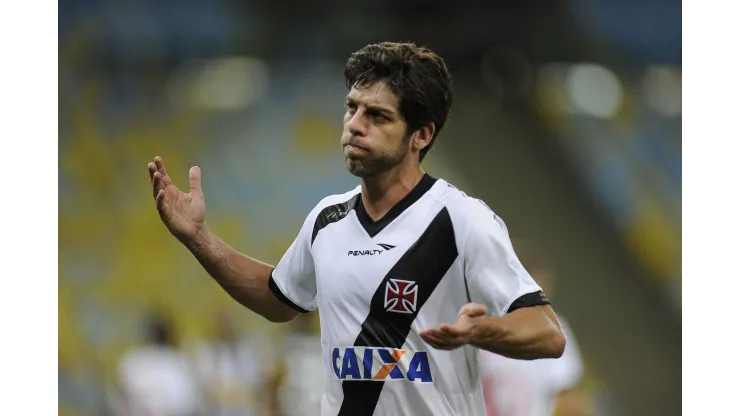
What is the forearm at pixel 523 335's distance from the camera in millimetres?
2867

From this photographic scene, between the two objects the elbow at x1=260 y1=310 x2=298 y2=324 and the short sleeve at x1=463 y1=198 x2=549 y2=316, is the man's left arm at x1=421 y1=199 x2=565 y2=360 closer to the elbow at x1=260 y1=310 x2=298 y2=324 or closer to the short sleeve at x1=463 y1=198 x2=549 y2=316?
the short sleeve at x1=463 y1=198 x2=549 y2=316

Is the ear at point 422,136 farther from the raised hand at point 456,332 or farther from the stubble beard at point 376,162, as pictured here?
the raised hand at point 456,332

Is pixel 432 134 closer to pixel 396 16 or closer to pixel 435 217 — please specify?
pixel 435 217

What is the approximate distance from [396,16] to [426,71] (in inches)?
242

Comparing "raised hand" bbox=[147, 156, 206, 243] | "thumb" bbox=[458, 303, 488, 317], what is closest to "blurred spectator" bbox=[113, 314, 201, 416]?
"raised hand" bbox=[147, 156, 206, 243]

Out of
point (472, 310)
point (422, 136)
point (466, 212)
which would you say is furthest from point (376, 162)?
point (472, 310)

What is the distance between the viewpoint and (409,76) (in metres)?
3.33

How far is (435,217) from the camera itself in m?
3.26

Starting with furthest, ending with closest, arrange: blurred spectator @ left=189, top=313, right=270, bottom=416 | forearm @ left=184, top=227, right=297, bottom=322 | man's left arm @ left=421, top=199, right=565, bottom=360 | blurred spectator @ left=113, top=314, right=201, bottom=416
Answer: blurred spectator @ left=189, top=313, right=270, bottom=416 → blurred spectator @ left=113, top=314, right=201, bottom=416 → forearm @ left=184, top=227, right=297, bottom=322 → man's left arm @ left=421, top=199, right=565, bottom=360

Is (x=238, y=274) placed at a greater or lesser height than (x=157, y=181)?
lesser

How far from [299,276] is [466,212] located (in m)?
0.79

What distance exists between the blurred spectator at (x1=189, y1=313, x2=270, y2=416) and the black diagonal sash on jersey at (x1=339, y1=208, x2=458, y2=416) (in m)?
5.18

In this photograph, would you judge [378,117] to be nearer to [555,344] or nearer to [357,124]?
[357,124]

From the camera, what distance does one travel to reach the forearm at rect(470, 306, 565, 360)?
2.87m
